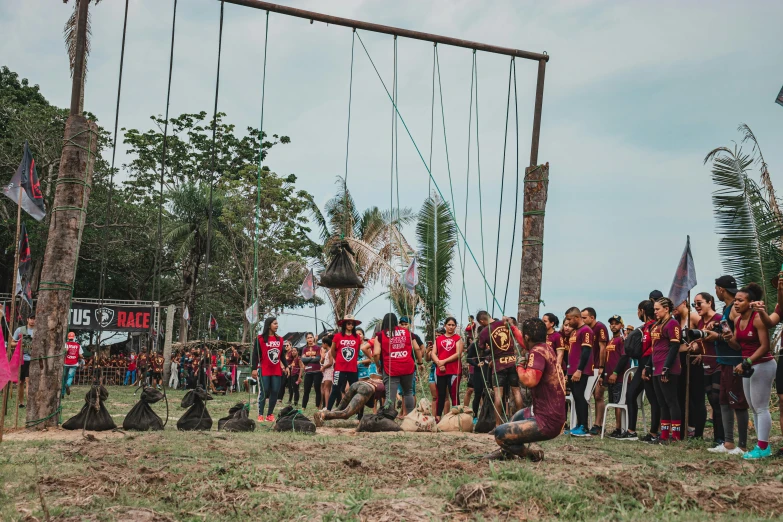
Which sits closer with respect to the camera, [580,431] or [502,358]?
[580,431]

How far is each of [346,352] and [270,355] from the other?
1356 millimetres

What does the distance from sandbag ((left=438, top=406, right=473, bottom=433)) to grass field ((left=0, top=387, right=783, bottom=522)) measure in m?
2.85

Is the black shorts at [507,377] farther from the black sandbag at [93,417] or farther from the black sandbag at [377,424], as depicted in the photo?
the black sandbag at [93,417]

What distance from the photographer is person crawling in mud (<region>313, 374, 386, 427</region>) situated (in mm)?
12250

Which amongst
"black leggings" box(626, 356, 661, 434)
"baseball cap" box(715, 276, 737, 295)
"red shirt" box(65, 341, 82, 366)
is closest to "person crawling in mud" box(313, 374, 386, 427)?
"black leggings" box(626, 356, 661, 434)

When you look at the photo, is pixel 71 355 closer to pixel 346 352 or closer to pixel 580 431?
pixel 346 352

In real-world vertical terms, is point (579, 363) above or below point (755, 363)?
below

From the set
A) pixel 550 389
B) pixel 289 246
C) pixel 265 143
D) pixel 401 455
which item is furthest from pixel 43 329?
pixel 265 143

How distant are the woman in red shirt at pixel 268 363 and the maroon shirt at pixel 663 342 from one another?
253 inches

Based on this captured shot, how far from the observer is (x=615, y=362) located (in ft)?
38.5

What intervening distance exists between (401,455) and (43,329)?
20.1 ft

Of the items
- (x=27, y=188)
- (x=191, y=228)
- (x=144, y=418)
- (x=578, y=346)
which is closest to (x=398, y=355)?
(x=578, y=346)

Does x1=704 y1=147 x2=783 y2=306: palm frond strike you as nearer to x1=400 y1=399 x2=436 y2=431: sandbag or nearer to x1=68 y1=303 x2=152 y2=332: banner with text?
x1=400 y1=399 x2=436 y2=431: sandbag

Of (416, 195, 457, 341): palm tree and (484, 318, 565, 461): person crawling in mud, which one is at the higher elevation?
(416, 195, 457, 341): palm tree
